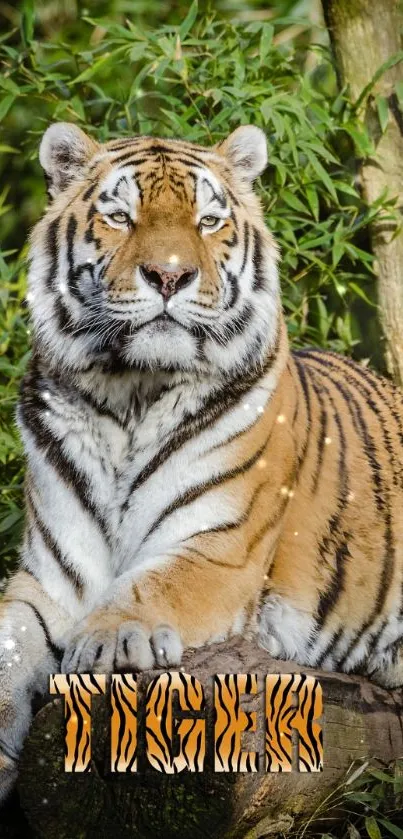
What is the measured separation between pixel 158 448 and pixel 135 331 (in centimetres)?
32

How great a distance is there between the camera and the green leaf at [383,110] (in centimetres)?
482

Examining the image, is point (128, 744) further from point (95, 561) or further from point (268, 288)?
point (268, 288)

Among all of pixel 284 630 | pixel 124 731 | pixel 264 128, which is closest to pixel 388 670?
pixel 284 630

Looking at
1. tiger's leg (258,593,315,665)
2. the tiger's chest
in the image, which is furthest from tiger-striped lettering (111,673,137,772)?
tiger's leg (258,593,315,665)

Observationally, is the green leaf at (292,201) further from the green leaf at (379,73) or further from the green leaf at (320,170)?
the green leaf at (379,73)

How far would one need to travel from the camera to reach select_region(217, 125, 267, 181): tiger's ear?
3.46 meters

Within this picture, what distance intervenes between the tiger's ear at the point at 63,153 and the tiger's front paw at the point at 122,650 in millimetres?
1221

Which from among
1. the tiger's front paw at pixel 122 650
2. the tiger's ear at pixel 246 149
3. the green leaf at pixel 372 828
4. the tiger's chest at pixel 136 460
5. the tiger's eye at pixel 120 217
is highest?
the tiger's ear at pixel 246 149

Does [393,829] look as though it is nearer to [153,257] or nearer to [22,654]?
[22,654]

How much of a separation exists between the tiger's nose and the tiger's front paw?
2.36 feet

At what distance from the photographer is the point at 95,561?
3145 millimetres

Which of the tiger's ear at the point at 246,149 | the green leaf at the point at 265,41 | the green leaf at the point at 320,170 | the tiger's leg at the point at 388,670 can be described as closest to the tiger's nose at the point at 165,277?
the tiger's ear at the point at 246,149

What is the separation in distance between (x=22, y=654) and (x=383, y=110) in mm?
2710

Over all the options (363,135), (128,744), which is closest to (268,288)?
(128,744)
